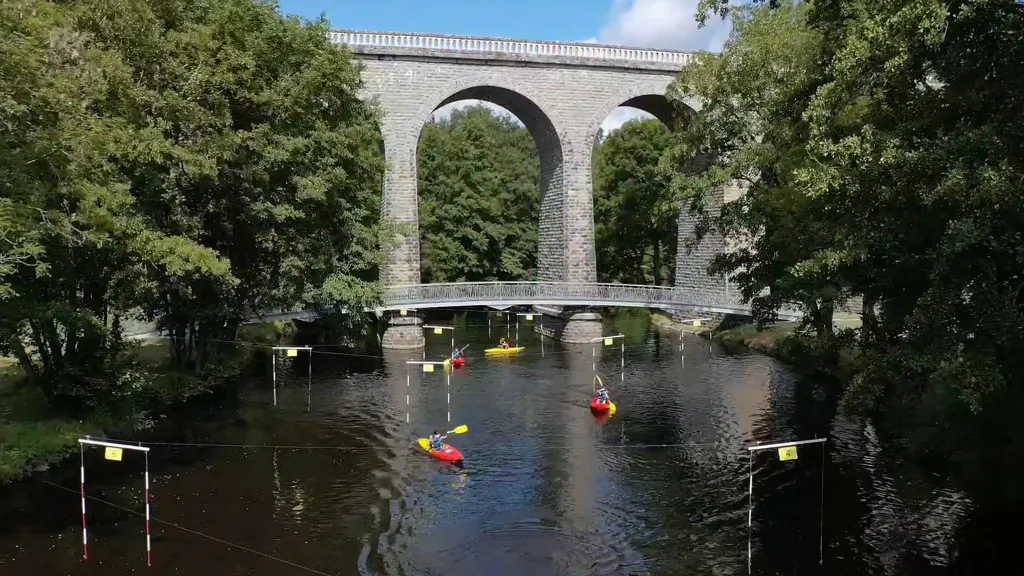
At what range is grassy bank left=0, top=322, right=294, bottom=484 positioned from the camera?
15.4 m

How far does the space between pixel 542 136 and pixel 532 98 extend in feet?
8.51

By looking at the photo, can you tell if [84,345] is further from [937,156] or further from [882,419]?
[882,419]

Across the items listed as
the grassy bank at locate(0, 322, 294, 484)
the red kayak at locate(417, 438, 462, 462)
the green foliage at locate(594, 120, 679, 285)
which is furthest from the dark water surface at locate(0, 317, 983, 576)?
the green foliage at locate(594, 120, 679, 285)

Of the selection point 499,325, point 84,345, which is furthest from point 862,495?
point 499,325

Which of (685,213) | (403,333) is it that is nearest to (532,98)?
(685,213)

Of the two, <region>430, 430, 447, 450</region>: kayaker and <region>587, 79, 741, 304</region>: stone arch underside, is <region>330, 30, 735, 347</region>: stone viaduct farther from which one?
<region>430, 430, 447, 450</region>: kayaker

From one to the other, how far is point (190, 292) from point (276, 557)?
832cm

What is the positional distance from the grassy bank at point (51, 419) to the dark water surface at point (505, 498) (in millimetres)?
597

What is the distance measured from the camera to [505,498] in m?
14.5

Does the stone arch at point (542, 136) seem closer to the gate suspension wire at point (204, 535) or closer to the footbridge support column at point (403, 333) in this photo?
the footbridge support column at point (403, 333)

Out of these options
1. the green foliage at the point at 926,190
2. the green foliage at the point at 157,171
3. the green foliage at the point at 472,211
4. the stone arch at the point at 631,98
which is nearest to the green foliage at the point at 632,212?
the green foliage at the point at 472,211

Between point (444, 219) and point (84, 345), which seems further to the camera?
point (444, 219)

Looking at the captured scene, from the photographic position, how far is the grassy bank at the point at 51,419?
15.4m

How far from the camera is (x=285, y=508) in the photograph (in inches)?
541
